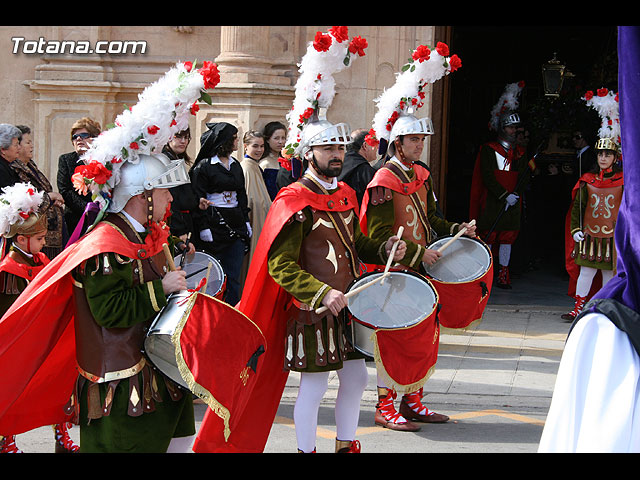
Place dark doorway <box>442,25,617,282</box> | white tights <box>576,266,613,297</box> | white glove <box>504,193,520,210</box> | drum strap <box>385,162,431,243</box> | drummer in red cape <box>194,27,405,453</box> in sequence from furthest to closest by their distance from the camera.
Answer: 1. dark doorway <box>442,25,617,282</box>
2. white glove <box>504,193,520,210</box>
3. white tights <box>576,266,613,297</box>
4. drum strap <box>385,162,431,243</box>
5. drummer in red cape <box>194,27,405,453</box>

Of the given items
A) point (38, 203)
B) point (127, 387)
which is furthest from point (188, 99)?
point (38, 203)

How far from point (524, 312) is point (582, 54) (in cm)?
696

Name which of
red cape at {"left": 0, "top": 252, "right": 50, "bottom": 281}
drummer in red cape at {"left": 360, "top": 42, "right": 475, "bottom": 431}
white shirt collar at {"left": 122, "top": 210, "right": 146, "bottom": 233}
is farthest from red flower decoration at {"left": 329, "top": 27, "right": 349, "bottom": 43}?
red cape at {"left": 0, "top": 252, "right": 50, "bottom": 281}

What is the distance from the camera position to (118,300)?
12.6ft

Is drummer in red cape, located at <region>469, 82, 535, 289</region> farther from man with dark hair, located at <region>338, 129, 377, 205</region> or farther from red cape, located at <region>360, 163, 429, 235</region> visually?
red cape, located at <region>360, 163, 429, 235</region>

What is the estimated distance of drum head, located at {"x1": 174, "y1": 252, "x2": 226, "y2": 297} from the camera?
17.5ft

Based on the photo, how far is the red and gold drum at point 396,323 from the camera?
16.0 feet

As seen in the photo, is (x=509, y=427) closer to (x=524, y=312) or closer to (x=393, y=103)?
(x=393, y=103)

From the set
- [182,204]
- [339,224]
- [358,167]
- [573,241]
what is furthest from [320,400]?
[573,241]

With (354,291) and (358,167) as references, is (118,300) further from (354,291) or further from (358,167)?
(358,167)

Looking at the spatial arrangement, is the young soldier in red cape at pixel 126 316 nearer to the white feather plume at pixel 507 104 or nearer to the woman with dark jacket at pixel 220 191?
the woman with dark jacket at pixel 220 191

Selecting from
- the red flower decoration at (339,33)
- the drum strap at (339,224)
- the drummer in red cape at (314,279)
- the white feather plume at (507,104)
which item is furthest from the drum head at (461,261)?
the white feather plume at (507,104)

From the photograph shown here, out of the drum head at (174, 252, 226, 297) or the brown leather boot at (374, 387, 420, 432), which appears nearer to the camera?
the drum head at (174, 252, 226, 297)

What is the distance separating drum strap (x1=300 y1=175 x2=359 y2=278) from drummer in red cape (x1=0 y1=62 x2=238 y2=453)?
987 mm
